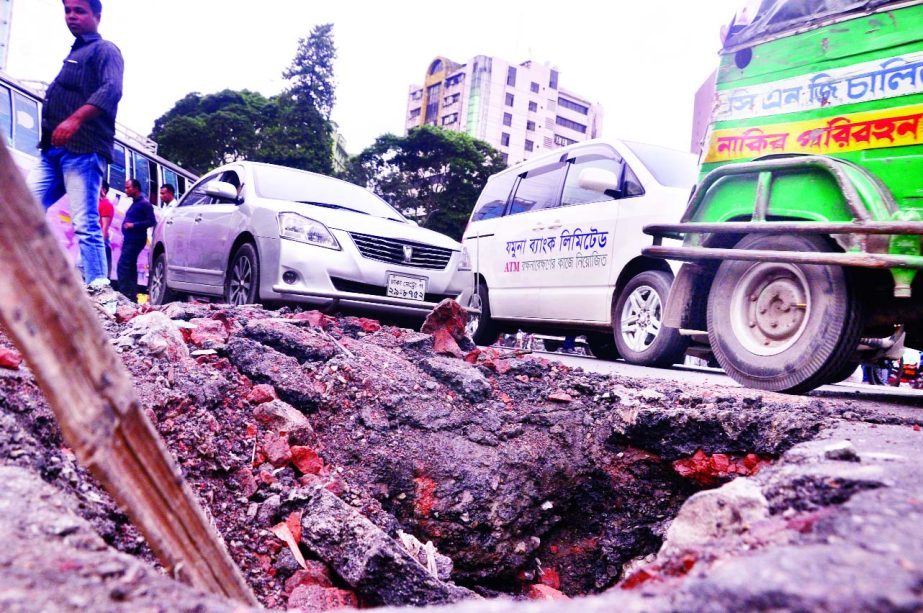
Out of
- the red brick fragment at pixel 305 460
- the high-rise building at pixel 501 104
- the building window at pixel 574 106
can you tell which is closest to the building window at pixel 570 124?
the high-rise building at pixel 501 104

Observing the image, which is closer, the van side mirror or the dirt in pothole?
the dirt in pothole

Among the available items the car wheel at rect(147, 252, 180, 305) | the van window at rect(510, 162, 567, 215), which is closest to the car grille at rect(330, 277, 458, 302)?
the van window at rect(510, 162, 567, 215)

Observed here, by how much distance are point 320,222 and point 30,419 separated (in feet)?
10.6

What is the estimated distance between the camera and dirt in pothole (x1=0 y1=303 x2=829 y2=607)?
269 centimetres

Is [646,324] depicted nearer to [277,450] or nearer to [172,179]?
[277,450]

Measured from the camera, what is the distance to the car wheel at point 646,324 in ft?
16.5

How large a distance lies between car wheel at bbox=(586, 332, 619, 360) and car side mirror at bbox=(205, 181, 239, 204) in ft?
12.7

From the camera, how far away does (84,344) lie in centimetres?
97

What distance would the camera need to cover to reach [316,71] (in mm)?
34594

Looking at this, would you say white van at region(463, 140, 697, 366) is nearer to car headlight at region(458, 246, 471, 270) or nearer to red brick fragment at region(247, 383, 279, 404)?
car headlight at region(458, 246, 471, 270)

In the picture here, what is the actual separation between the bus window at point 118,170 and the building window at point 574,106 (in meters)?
50.4

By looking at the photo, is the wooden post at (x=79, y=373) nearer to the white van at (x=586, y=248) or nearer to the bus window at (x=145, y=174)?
the white van at (x=586, y=248)

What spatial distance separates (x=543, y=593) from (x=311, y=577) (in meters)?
1.23

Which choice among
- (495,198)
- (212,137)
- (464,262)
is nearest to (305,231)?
(464,262)
